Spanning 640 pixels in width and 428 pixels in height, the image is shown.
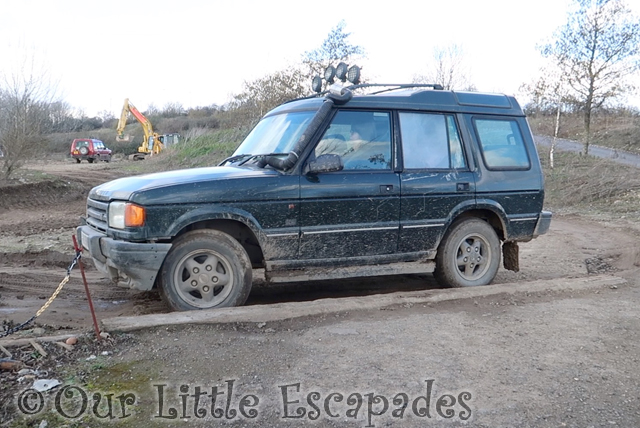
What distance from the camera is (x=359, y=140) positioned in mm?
5477

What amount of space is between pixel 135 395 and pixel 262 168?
250 centimetres

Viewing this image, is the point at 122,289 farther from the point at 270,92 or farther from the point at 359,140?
the point at 270,92

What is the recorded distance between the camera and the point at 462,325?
468 cm

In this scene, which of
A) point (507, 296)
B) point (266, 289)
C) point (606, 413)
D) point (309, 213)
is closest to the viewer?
point (606, 413)

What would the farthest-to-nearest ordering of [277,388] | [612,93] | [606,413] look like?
[612,93], [277,388], [606,413]

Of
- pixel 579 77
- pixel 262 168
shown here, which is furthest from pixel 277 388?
pixel 579 77

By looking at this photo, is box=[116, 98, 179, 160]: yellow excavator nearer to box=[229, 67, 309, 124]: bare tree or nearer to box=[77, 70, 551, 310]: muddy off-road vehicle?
box=[229, 67, 309, 124]: bare tree

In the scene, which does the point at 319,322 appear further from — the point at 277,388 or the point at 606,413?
the point at 606,413

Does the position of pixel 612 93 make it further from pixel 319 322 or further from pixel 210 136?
pixel 319 322

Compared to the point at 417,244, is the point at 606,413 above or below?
below

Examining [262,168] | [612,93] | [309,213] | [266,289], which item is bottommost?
[266,289]

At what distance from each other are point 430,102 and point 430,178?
85 centimetres

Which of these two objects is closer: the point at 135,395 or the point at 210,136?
the point at 135,395
